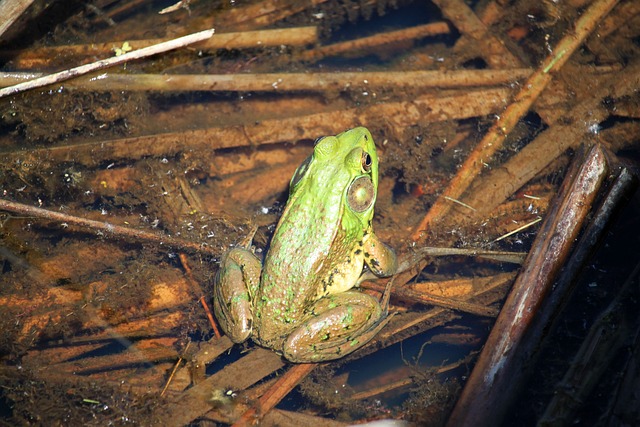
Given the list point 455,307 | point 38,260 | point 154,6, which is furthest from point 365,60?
point 38,260

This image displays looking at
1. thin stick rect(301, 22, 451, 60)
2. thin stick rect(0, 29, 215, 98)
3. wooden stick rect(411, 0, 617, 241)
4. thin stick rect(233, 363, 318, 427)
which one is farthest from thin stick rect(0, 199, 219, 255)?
thin stick rect(301, 22, 451, 60)

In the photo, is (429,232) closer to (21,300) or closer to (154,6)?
(21,300)

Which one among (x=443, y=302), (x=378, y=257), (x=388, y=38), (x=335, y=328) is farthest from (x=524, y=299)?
(x=388, y=38)

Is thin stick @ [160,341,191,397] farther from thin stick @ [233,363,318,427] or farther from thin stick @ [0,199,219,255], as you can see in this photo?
thin stick @ [0,199,219,255]

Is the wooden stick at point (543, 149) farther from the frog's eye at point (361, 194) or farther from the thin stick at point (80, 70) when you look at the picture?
the thin stick at point (80, 70)

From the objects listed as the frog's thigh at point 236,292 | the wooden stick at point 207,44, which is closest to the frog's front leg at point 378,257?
the frog's thigh at point 236,292

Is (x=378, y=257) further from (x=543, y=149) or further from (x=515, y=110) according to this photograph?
(x=515, y=110)

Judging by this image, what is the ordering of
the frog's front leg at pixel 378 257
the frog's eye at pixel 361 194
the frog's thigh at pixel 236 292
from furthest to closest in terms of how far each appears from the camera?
1. the frog's front leg at pixel 378 257
2. the frog's eye at pixel 361 194
3. the frog's thigh at pixel 236 292
